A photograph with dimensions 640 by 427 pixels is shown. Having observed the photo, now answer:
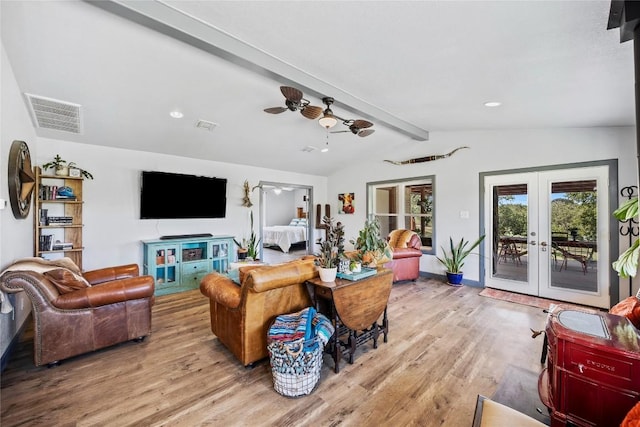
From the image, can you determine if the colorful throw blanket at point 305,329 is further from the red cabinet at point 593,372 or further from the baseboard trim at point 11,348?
the baseboard trim at point 11,348

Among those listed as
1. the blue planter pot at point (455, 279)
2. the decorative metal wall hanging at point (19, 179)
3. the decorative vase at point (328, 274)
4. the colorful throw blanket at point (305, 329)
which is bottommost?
the blue planter pot at point (455, 279)

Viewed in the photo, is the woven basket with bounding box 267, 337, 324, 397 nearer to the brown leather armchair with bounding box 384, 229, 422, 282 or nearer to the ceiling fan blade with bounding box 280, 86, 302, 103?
the ceiling fan blade with bounding box 280, 86, 302, 103

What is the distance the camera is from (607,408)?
4.15 ft

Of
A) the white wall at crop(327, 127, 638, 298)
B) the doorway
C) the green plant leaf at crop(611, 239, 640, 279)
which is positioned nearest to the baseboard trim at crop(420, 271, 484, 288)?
the white wall at crop(327, 127, 638, 298)

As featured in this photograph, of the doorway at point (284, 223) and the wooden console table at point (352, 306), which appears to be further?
the doorway at point (284, 223)

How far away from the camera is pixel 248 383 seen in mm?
2092

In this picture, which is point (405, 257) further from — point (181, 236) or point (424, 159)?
point (181, 236)

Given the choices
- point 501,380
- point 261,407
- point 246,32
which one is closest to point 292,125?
point 246,32

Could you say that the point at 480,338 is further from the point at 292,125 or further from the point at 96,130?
the point at 96,130

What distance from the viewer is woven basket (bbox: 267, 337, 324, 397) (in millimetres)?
1897

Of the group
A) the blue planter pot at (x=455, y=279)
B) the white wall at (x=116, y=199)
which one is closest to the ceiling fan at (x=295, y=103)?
the white wall at (x=116, y=199)

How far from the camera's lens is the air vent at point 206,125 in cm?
374

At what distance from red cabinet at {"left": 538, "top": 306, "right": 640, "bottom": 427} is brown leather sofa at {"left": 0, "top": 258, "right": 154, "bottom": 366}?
3.12 meters

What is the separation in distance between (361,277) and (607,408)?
1511mm
